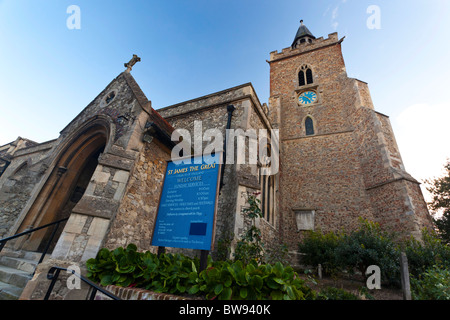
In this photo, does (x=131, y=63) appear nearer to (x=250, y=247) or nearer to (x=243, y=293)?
(x=250, y=247)

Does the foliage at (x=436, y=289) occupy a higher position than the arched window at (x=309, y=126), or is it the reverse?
the arched window at (x=309, y=126)

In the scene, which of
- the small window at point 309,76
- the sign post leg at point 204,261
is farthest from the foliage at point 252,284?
the small window at point 309,76

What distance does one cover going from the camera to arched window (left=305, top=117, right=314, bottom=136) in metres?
13.8

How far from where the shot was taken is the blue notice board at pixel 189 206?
3.40m

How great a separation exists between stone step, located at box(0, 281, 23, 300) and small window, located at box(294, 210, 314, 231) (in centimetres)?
1084

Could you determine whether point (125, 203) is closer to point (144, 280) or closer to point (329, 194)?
point (144, 280)

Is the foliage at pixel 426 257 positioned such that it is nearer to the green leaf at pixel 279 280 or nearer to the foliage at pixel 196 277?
the foliage at pixel 196 277

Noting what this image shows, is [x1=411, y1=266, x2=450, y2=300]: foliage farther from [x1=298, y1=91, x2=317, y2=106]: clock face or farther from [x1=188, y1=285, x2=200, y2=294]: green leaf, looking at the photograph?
[x1=298, y1=91, x2=317, y2=106]: clock face

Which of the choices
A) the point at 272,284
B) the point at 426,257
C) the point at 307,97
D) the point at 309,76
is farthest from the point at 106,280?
the point at 309,76

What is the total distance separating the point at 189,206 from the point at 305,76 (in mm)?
16437

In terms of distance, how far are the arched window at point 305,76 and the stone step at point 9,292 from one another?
Result: 18362 mm

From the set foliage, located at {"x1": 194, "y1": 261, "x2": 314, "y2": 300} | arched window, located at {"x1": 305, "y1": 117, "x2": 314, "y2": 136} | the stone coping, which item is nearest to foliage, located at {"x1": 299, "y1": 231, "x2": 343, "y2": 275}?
foliage, located at {"x1": 194, "y1": 261, "x2": 314, "y2": 300}

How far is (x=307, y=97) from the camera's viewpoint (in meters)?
15.2
